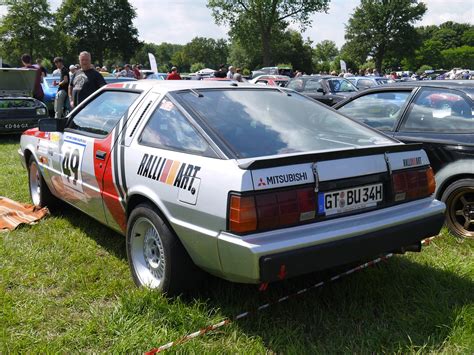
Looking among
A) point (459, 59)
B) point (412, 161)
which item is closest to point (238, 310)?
point (412, 161)

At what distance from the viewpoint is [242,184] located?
2.33 m

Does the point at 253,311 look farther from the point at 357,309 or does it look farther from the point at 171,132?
the point at 171,132

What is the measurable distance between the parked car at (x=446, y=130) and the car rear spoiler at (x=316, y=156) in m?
1.27

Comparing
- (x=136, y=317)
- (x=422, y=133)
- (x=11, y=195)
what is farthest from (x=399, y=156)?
(x=11, y=195)

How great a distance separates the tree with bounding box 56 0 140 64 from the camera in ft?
199

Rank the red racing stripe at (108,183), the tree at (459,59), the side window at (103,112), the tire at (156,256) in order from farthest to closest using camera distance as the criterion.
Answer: the tree at (459,59), the side window at (103,112), the red racing stripe at (108,183), the tire at (156,256)

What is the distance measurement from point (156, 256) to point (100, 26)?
6459cm

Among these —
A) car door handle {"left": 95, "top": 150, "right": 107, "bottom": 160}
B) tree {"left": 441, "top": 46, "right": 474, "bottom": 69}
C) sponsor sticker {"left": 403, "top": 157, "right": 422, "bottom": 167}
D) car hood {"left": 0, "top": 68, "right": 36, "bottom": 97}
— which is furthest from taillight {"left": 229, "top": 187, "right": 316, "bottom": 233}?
tree {"left": 441, "top": 46, "right": 474, "bottom": 69}

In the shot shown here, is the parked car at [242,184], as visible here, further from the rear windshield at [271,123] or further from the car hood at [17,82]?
the car hood at [17,82]

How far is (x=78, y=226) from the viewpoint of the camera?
4.61 metres

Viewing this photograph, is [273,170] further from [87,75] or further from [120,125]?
[87,75]

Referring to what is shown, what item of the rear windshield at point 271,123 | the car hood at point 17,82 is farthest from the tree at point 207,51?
the rear windshield at point 271,123

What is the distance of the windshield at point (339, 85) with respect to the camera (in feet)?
42.1

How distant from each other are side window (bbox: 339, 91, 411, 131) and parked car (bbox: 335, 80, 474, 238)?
0.01m
